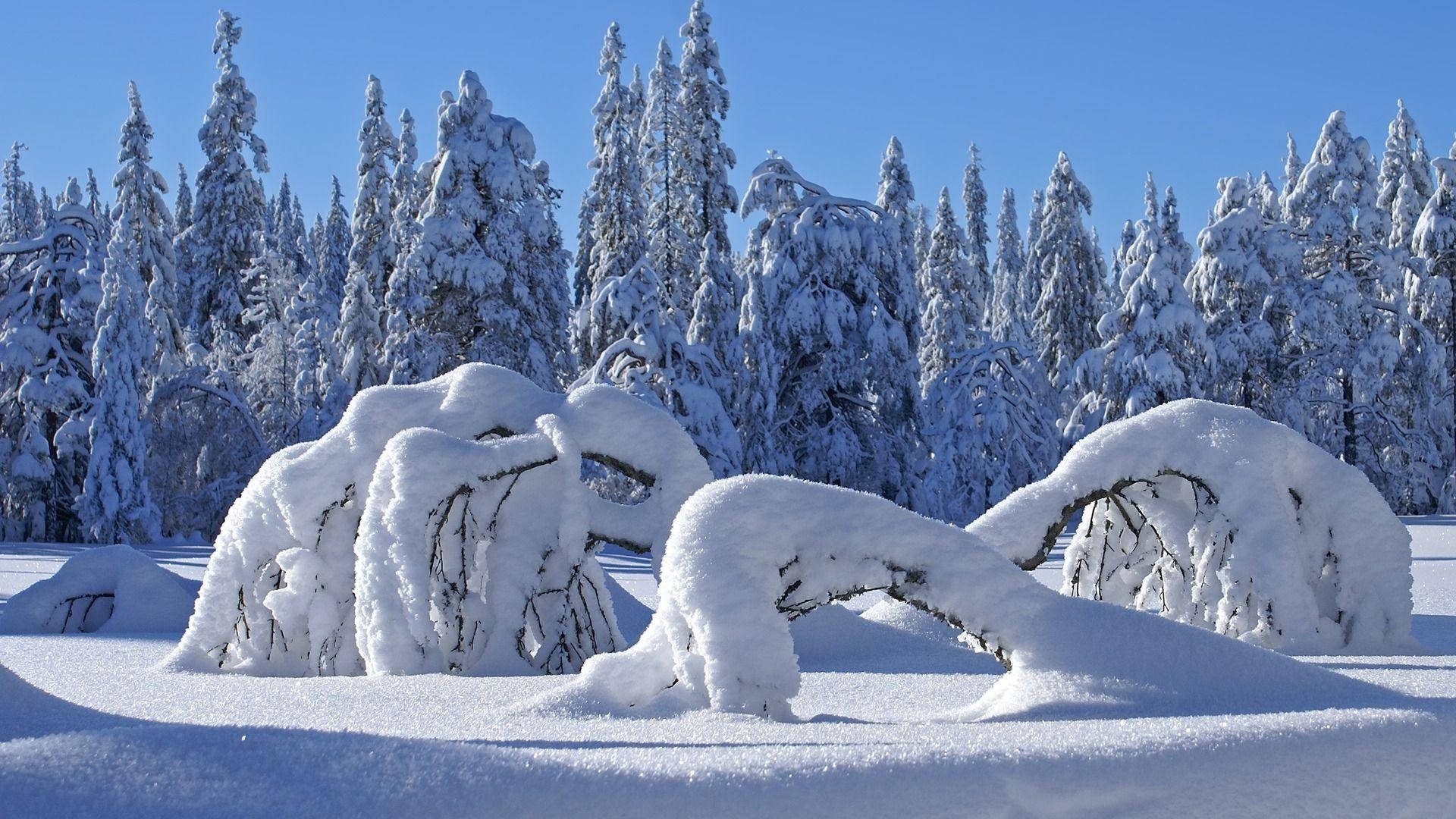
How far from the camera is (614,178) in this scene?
31719 millimetres

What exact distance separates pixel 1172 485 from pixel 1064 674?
3209mm

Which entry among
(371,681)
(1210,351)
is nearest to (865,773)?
(371,681)

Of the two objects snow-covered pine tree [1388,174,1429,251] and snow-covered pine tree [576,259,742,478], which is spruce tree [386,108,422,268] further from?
snow-covered pine tree [1388,174,1429,251]

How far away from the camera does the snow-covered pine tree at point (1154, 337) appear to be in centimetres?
2773

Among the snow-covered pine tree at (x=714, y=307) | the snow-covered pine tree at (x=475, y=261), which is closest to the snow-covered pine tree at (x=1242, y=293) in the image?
the snow-covered pine tree at (x=714, y=307)

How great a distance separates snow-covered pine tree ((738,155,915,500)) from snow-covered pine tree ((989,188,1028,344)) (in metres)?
34.1

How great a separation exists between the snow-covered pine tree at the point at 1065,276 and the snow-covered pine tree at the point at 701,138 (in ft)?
45.2

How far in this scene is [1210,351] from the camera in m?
28.0

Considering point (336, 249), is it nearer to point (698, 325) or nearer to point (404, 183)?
point (404, 183)

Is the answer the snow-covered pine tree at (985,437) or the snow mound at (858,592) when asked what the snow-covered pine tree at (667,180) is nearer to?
the snow-covered pine tree at (985,437)

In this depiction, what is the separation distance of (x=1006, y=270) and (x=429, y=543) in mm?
62798

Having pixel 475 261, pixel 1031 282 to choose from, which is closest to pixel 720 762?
pixel 475 261

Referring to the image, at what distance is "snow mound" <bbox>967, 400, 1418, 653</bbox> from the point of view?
6398 millimetres

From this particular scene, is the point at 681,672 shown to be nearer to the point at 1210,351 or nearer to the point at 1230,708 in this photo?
the point at 1230,708
